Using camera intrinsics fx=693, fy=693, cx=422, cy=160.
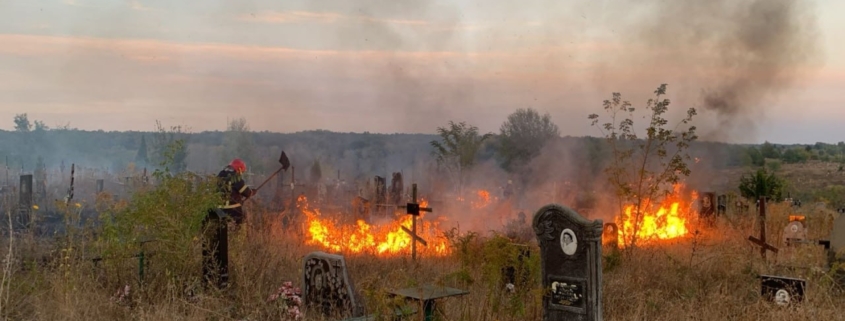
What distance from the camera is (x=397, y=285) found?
869 centimetres

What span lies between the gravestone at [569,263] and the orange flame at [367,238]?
5197mm

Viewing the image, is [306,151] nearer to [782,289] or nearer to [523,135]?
[523,135]

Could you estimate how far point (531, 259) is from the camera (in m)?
8.34

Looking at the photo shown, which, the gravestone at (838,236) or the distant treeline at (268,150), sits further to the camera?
the distant treeline at (268,150)

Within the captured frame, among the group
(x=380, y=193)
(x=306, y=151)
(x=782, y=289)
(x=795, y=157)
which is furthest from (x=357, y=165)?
(x=782, y=289)

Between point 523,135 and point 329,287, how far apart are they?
29696 mm

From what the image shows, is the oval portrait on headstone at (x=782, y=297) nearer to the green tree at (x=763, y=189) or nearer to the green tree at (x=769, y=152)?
the green tree at (x=763, y=189)

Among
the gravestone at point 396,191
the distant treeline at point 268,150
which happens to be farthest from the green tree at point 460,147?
the distant treeline at point 268,150

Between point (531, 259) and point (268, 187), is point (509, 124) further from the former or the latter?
point (531, 259)

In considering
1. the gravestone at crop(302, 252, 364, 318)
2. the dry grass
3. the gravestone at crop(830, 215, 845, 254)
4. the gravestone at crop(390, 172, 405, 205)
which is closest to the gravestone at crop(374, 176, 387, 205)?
the gravestone at crop(390, 172, 405, 205)

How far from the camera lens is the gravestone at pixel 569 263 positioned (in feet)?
24.3

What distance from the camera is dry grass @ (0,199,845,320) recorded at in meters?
7.96

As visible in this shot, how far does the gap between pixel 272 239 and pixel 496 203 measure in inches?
378

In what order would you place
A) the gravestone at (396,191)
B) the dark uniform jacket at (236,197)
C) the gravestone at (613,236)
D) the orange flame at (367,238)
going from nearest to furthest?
the gravestone at (613,236) → the dark uniform jacket at (236,197) → the orange flame at (367,238) → the gravestone at (396,191)
